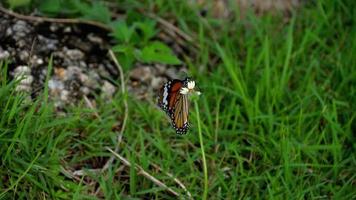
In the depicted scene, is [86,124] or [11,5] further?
[11,5]

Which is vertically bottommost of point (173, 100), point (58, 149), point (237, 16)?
point (58, 149)

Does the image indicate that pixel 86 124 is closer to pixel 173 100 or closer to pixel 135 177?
pixel 135 177

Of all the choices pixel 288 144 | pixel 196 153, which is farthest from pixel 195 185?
pixel 288 144

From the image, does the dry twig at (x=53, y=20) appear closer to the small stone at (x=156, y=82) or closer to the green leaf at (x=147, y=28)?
the green leaf at (x=147, y=28)

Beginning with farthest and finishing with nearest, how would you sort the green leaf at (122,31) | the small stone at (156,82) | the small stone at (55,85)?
the small stone at (156,82) < the green leaf at (122,31) < the small stone at (55,85)

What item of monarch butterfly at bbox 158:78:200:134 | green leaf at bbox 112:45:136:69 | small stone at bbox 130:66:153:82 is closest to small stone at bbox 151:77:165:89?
small stone at bbox 130:66:153:82

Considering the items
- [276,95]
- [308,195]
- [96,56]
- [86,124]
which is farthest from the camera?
[96,56]

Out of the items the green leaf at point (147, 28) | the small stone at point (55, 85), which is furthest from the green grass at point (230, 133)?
the green leaf at point (147, 28)
